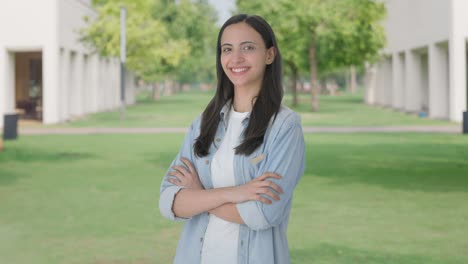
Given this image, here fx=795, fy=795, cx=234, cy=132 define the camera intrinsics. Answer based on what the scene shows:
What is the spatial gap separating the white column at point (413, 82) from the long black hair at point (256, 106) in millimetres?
41024

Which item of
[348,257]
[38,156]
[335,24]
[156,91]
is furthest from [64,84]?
[156,91]

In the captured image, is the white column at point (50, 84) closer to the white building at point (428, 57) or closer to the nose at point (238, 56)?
the white building at point (428, 57)

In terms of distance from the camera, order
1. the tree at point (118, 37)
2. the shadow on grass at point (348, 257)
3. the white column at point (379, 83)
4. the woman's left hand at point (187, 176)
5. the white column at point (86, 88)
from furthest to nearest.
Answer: the white column at point (379, 83) → the white column at point (86, 88) → the tree at point (118, 37) → the shadow on grass at point (348, 257) → the woman's left hand at point (187, 176)

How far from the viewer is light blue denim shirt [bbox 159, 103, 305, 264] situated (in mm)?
3227

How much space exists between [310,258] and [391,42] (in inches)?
1707

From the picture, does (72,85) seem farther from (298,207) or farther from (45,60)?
(298,207)

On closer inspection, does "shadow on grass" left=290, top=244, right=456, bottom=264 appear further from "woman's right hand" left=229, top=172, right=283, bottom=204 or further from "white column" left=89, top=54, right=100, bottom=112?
"white column" left=89, top=54, right=100, bottom=112

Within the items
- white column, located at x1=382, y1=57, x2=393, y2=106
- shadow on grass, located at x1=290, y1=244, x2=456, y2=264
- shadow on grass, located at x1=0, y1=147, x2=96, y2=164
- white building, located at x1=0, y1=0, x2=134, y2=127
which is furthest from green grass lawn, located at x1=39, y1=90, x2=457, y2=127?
shadow on grass, located at x1=290, y1=244, x2=456, y2=264

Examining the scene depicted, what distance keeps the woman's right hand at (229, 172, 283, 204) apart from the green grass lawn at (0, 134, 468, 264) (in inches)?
180

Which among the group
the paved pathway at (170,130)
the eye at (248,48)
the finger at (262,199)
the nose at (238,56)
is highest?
the eye at (248,48)

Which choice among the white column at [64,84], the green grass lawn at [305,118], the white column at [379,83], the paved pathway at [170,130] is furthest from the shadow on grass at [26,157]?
the white column at [379,83]

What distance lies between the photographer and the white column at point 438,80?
120 ft

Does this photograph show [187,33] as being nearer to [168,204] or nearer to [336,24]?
[336,24]

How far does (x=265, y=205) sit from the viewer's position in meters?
3.25
